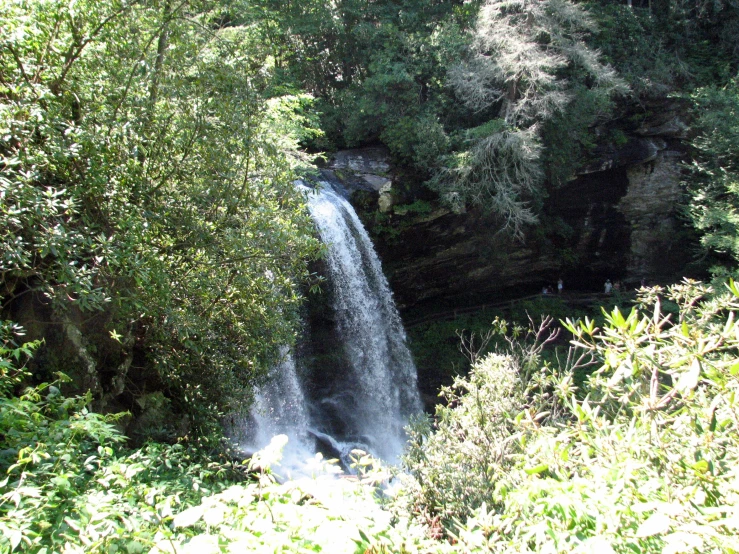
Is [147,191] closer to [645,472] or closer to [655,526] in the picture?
[645,472]

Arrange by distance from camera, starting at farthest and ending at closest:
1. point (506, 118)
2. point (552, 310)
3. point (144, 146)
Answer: point (552, 310) → point (506, 118) → point (144, 146)

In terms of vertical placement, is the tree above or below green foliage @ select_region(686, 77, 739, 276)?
above

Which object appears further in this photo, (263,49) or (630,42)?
(630,42)

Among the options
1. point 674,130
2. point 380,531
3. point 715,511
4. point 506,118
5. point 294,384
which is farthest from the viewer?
point 674,130

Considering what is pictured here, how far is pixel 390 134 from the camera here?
40.0ft

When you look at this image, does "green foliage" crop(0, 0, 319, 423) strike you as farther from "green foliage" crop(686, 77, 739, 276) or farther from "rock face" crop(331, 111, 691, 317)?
"green foliage" crop(686, 77, 739, 276)

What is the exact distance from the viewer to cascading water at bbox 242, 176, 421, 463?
9.86 metres

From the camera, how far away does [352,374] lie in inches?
455

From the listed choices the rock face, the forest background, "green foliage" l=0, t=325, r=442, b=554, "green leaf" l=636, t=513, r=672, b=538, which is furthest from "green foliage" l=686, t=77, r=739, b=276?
"green foliage" l=0, t=325, r=442, b=554

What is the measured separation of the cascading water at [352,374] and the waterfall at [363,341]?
21 mm

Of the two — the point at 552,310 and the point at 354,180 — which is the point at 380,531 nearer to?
the point at 354,180

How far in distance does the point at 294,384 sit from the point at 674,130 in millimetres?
13132

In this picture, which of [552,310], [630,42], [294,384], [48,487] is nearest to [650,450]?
[48,487]

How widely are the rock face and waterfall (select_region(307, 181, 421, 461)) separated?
4.68ft
